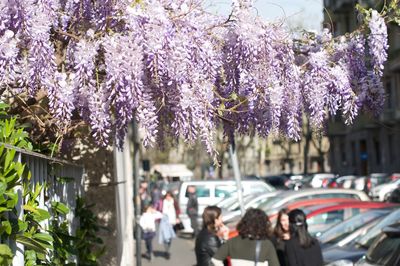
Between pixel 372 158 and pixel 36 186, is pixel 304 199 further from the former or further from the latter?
pixel 372 158

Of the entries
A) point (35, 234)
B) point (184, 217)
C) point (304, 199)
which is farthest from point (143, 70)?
point (184, 217)

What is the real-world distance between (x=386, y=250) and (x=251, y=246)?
70.2 inches

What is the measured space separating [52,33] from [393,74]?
183 ft

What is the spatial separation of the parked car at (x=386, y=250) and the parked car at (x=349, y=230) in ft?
13.8

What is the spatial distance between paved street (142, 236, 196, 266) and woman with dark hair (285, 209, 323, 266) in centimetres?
1217

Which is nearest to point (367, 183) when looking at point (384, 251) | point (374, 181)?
point (374, 181)

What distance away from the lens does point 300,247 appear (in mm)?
10078

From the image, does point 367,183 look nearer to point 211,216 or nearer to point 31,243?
point 211,216

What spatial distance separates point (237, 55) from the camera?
24.7ft

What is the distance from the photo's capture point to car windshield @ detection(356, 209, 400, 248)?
13453mm

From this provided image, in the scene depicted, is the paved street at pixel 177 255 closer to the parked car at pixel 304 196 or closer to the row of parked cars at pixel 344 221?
the row of parked cars at pixel 344 221

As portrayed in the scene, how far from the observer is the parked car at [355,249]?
40.8ft

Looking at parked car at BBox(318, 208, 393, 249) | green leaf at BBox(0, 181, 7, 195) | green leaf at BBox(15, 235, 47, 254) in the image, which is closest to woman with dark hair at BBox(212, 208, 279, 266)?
green leaf at BBox(15, 235, 47, 254)

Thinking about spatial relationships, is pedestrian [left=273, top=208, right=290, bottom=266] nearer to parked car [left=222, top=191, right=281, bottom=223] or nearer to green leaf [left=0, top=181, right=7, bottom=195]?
green leaf [left=0, top=181, right=7, bottom=195]
